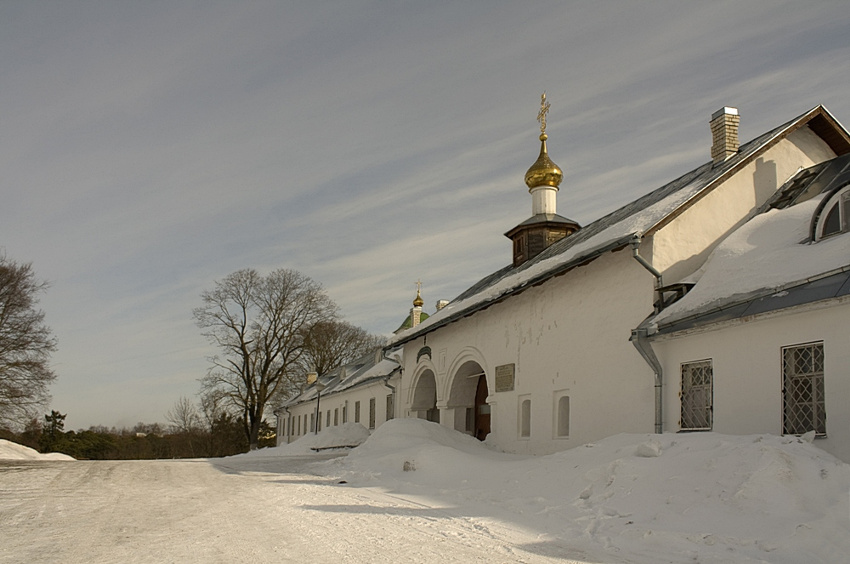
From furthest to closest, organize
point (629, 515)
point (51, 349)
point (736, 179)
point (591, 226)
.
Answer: point (51, 349), point (591, 226), point (736, 179), point (629, 515)

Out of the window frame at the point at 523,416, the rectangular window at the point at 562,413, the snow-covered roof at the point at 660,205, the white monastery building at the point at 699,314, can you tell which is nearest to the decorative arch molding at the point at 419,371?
the white monastery building at the point at 699,314

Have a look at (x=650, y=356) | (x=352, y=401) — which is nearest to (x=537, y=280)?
(x=650, y=356)

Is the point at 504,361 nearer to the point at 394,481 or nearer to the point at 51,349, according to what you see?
the point at 394,481

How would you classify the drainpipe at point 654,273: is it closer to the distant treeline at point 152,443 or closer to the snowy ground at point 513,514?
the snowy ground at point 513,514

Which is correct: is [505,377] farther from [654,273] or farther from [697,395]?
[697,395]

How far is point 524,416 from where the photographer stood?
55.0 ft

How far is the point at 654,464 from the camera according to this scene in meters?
8.79

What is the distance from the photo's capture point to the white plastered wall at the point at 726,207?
42.2 feet

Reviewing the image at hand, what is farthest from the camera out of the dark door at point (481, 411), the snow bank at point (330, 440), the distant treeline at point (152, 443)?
the distant treeline at point (152, 443)

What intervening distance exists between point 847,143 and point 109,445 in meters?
50.8

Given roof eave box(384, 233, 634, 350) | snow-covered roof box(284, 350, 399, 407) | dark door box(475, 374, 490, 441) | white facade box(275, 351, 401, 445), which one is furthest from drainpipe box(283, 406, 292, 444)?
dark door box(475, 374, 490, 441)

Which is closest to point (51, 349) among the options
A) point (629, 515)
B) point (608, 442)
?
point (608, 442)

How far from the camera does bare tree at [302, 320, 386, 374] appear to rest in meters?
52.8

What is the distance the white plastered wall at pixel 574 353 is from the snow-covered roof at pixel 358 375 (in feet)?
33.3
